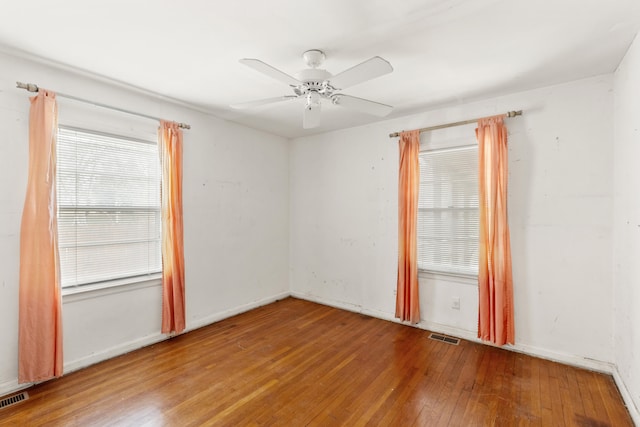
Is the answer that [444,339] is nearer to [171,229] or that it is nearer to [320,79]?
[320,79]

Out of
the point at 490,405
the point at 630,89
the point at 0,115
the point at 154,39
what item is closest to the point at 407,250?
the point at 490,405

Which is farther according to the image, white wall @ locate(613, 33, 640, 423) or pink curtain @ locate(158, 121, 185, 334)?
pink curtain @ locate(158, 121, 185, 334)

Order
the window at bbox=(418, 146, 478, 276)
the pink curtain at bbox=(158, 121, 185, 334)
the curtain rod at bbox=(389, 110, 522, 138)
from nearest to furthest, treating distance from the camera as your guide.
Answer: the curtain rod at bbox=(389, 110, 522, 138) → the pink curtain at bbox=(158, 121, 185, 334) → the window at bbox=(418, 146, 478, 276)

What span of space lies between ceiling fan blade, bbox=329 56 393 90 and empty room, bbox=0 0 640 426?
0.02 metres

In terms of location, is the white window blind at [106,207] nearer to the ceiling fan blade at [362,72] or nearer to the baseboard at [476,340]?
the ceiling fan blade at [362,72]

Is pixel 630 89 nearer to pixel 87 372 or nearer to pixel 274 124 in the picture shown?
pixel 274 124

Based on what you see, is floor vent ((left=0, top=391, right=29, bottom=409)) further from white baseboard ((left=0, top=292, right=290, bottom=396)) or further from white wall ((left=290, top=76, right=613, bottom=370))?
white wall ((left=290, top=76, right=613, bottom=370))

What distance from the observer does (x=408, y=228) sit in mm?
3555

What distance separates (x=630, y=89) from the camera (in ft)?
7.10

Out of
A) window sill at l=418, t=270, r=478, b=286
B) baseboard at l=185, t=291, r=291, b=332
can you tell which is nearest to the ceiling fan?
window sill at l=418, t=270, r=478, b=286

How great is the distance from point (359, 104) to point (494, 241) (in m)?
1.91

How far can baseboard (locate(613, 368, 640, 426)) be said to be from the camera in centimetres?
198

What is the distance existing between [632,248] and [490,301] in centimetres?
119

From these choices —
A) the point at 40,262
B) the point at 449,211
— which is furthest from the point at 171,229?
the point at 449,211
